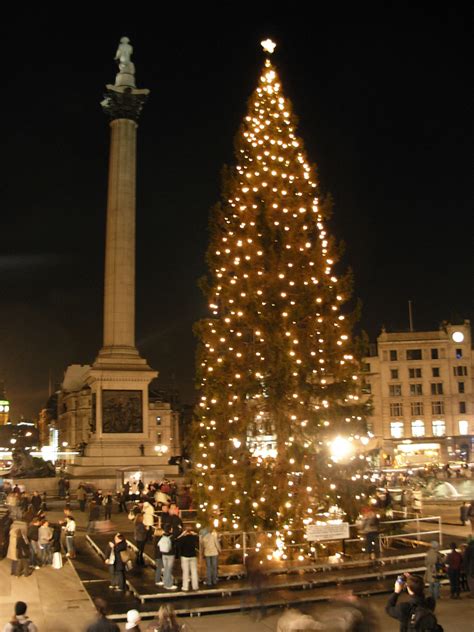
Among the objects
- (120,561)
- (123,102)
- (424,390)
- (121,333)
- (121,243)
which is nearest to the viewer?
(120,561)

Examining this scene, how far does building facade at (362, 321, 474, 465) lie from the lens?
286 feet

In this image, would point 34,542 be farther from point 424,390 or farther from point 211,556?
point 424,390

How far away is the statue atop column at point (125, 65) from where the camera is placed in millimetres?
54688

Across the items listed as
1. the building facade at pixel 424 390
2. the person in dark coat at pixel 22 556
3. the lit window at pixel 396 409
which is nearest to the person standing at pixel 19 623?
the person in dark coat at pixel 22 556

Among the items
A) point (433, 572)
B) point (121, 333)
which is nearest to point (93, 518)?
point (433, 572)

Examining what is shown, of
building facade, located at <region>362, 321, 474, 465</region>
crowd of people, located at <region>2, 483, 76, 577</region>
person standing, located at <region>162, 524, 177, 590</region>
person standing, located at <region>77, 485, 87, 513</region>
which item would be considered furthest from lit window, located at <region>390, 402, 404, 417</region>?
person standing, located at <region>162, 524, 177, 590</region>

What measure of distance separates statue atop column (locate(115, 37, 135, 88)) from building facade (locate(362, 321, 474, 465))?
46672 mm

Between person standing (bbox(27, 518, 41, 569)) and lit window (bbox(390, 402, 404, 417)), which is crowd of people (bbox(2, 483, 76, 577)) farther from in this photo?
lit window (bbox(390, 402, 404, 417))

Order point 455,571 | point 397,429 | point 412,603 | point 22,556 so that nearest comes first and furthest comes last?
1. point 412,603
2. point 455,571
3. point 22,556
4. point 397,429

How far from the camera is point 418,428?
88.1m

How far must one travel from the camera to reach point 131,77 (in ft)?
181

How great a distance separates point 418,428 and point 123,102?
2109 inches

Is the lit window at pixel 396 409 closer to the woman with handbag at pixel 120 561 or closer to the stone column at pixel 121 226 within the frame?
the stone column at pixel 121 226

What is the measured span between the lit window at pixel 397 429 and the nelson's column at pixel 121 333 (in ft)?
148
